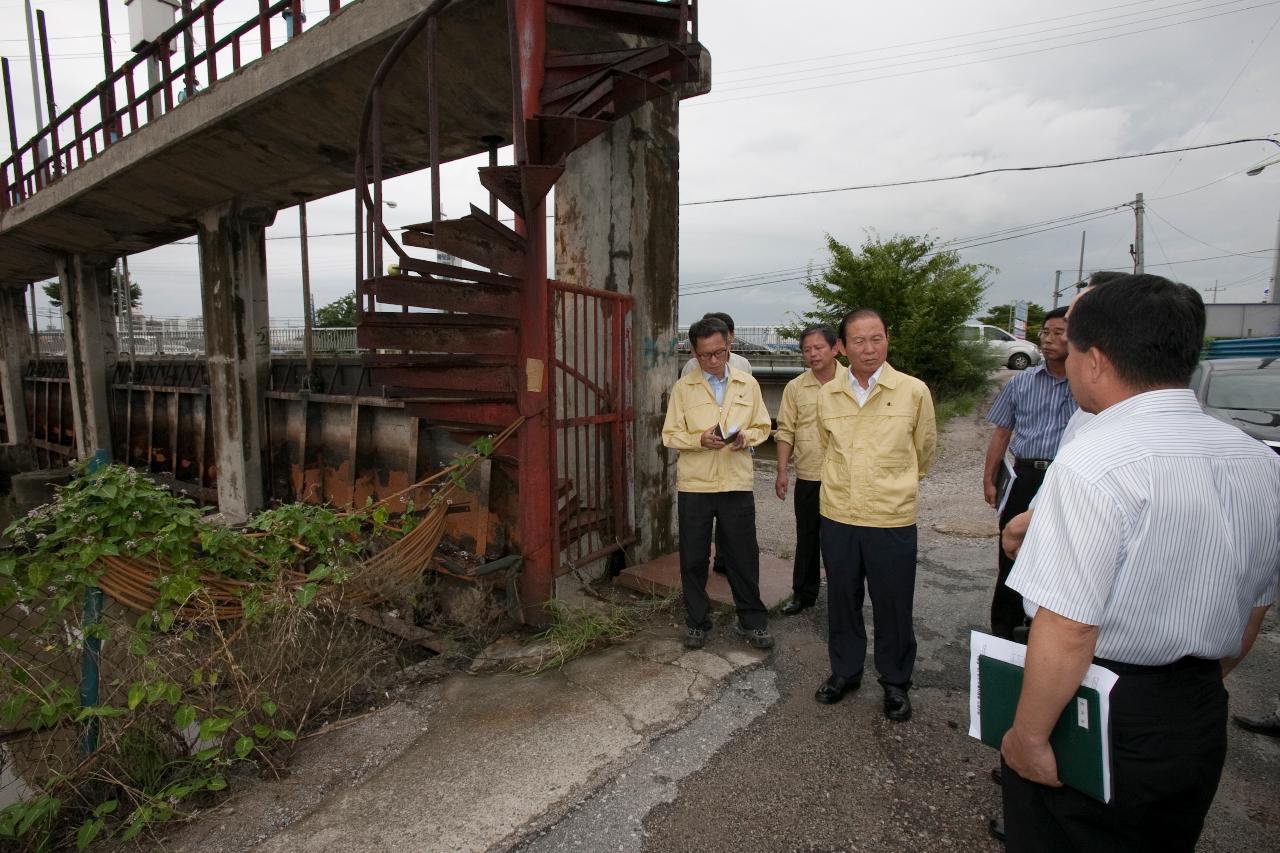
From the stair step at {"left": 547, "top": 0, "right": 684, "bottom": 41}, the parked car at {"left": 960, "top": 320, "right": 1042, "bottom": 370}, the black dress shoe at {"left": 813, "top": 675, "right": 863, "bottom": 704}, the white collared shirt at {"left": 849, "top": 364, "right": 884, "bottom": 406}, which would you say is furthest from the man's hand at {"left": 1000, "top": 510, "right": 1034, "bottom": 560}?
the parked car at {"left": 960, "top": 320, "right": 1042, "bottom": 370}

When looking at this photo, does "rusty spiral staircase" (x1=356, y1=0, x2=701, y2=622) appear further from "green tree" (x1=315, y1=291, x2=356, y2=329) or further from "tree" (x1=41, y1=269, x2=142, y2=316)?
"green tree" (x1=315, y1=291, x2=356, y2=329)

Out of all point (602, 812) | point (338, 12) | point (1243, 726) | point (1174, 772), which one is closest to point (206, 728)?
point (602, 812)

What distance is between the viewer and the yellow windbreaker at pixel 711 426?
338 cm

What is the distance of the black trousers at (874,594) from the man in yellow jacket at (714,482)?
1.86 ft

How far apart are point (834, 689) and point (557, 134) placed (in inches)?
114

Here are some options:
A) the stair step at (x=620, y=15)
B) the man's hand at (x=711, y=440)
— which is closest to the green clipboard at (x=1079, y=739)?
the man's hand at (x=711, y=440)

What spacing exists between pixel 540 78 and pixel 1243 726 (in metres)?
4.42

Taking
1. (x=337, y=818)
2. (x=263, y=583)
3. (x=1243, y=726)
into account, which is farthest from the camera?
(x=263, y=583)

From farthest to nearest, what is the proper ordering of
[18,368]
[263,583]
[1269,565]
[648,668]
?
[18,368] < [648,668] < [263,583] < [1269,565]

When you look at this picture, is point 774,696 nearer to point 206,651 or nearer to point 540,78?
point 206,651

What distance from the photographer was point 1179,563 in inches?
46.6

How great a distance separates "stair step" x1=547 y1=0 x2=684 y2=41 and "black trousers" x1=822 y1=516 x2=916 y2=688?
266 cm

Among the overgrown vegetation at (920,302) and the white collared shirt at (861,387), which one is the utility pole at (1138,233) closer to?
the overgrown vegetation at (920,302)

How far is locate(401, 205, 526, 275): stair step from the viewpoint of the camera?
316cm
